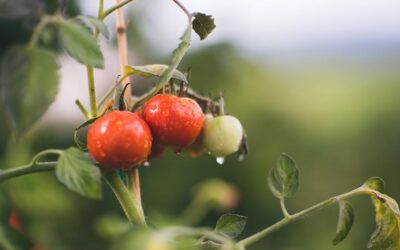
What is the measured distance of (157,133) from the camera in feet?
1.72

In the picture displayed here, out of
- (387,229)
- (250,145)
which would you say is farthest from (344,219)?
(250,145)

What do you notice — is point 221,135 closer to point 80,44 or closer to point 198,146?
point 198,146

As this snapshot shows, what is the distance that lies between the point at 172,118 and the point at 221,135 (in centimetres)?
7

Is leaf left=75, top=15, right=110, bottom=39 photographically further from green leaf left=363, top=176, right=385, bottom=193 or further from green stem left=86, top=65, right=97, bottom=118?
green leaf left=363, top=176, right=385, bottom=193

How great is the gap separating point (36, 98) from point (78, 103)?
0.12 metres

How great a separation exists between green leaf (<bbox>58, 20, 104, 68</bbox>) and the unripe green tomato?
17 cm

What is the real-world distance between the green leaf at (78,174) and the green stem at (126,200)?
0.04m

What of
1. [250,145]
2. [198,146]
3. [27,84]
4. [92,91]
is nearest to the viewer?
[27,84]

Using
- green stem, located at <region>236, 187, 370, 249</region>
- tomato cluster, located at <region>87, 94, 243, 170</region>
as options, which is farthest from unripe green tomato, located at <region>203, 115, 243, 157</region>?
green stem, located at <region>236, 187, 370, 249</region>

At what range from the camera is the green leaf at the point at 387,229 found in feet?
1.74

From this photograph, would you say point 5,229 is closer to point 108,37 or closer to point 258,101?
point 108,37

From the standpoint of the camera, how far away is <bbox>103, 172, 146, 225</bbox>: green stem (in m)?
0.49

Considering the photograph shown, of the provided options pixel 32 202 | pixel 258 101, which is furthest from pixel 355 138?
pixel 32 202

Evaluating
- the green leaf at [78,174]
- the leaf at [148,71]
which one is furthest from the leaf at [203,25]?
the green leaf at [78,174]
